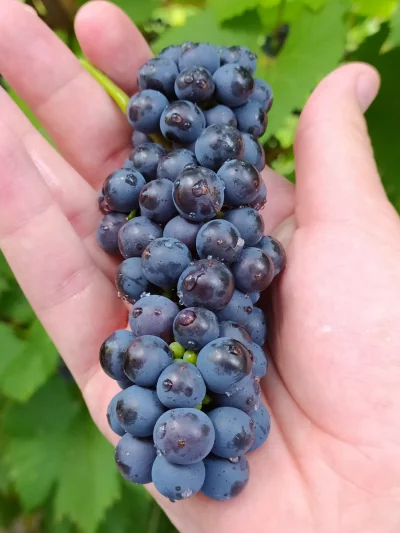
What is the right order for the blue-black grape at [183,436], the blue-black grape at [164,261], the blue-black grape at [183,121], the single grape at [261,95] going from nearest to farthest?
the blue-black grape at [183,436] < the blue-black grape at [164,261] < the blue-black grape at [183,121] < the single grape at [261,95]

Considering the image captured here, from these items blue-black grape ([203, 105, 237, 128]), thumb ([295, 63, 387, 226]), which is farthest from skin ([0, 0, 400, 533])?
Answer: blue-black grape ([203, 105, 237, 128])

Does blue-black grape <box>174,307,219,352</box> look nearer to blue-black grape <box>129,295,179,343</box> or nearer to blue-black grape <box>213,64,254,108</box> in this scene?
blue-black grape <box>129,295,179,343</box>

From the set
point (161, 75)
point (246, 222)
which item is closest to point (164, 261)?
point (246, 222)

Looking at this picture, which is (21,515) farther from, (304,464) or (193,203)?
(193,203)

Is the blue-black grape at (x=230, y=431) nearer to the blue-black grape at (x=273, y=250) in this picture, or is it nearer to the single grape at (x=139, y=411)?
the single grape at (x=139, y=411)

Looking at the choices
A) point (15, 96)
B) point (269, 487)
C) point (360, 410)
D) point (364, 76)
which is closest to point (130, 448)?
point (269, 487)

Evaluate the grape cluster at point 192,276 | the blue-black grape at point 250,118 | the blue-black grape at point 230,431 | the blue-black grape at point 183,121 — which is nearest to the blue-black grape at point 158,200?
the grape cluster at point 192,276
